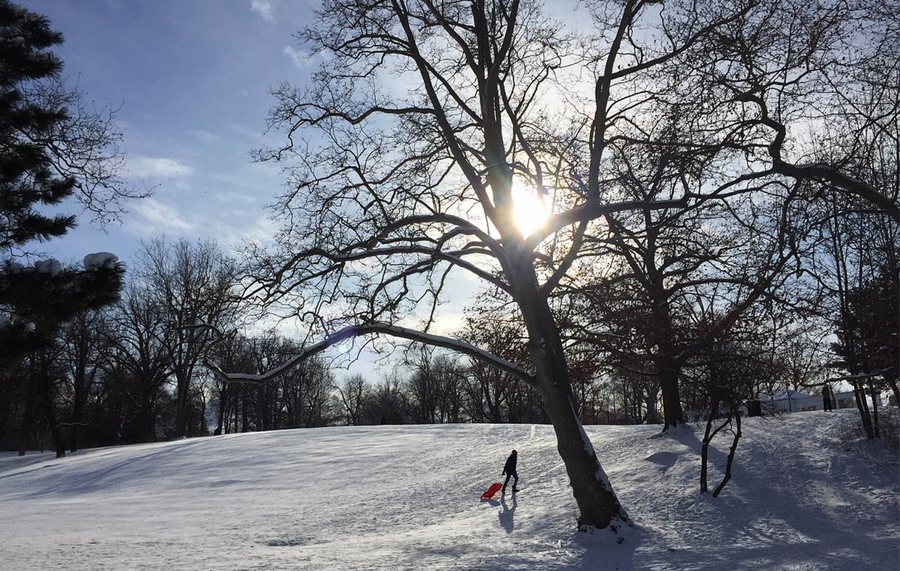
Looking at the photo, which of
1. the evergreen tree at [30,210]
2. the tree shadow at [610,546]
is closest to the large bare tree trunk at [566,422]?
the tree shadow at [610,546]

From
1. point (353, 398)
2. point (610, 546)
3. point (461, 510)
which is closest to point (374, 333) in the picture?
point (610, 546)

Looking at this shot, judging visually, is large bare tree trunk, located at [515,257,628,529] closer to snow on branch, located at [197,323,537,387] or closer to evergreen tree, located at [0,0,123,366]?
snow on branch, located at [197,323,537,387]

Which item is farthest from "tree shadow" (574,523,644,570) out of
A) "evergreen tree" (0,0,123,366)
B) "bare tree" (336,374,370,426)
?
"bare tree" (336,374,370,426)

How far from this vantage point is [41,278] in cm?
611

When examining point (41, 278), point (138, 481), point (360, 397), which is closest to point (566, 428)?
point (41, 278)

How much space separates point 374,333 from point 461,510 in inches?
335

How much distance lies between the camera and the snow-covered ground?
10727 millimetres

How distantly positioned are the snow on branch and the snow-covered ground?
3.27 metres

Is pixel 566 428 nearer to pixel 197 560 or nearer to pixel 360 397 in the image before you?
pixel 197 560

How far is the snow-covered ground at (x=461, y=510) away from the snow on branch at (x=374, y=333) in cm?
327

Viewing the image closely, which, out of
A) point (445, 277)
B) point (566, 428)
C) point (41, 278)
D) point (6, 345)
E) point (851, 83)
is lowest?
point (566, 428)

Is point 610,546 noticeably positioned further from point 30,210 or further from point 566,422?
point 30,210

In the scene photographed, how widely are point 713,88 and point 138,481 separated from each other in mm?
26312

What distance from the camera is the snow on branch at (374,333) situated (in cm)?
1081
